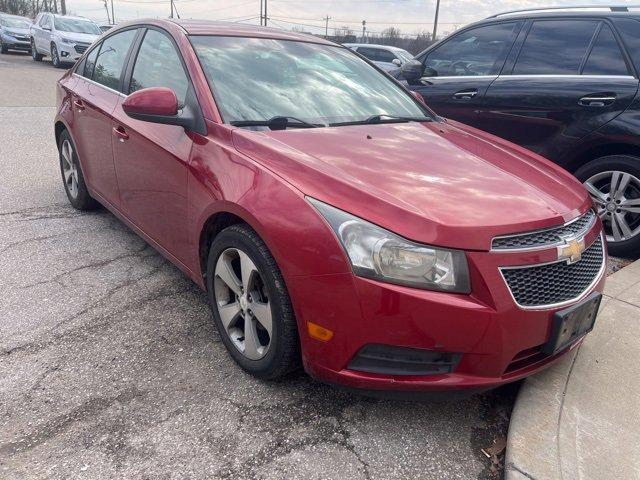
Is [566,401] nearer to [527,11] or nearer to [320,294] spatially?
[320,294]

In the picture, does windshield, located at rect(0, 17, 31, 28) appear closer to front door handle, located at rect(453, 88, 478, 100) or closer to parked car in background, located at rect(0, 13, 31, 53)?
parked car in background, located at rect(0, 13, 31, 53)

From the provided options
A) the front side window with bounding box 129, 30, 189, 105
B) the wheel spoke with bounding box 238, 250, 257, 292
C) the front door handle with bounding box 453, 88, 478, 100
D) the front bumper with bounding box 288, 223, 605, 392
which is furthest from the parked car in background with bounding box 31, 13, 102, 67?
the front bumper with bounding box 288, 223, 605, 392

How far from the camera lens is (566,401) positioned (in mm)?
2449

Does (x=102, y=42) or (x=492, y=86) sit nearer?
(x=102, y=42)

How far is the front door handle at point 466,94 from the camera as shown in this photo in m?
4.98

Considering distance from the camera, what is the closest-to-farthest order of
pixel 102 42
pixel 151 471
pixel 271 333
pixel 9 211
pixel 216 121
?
pixel 151 471
pixel 271 333
pixel 216 121
pixel 102 42
pixel 9 211

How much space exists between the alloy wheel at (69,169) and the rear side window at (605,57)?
171 inches

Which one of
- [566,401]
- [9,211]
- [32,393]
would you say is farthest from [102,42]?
[566,401]

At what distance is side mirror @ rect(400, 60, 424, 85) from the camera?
17.0ft

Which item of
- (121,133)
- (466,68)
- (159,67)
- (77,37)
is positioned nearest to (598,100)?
(466,68)

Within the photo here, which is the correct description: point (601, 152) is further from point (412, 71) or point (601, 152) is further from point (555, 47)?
point (412, 71)

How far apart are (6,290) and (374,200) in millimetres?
2530

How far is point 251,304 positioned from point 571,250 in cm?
140

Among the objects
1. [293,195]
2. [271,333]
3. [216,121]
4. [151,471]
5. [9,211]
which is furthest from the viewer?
[9,211]
